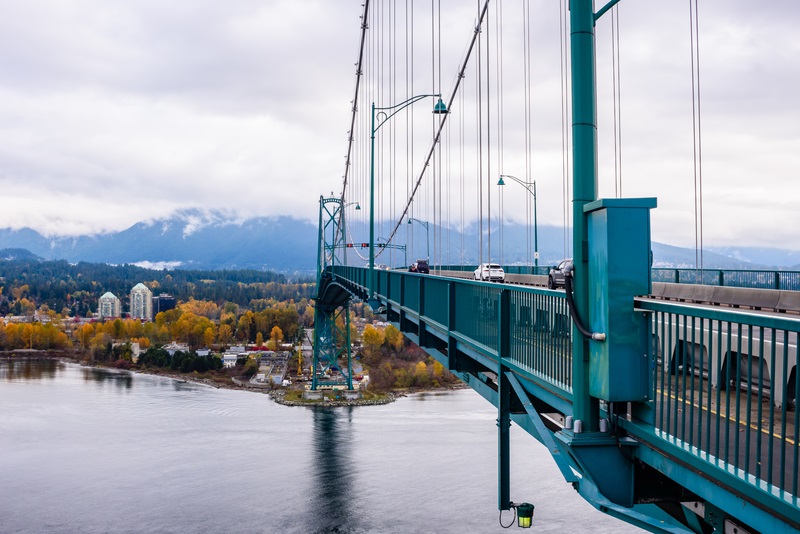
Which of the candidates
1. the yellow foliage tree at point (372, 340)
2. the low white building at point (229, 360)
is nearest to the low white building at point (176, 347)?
the low white building at point (229, 360)

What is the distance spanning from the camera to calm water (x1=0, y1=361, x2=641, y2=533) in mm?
26312

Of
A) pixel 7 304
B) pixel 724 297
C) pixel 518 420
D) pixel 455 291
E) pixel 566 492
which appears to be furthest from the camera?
pixel 7 304

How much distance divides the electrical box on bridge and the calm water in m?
21.1

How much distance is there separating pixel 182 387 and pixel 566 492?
146ft

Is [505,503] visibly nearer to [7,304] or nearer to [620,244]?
[620,244]

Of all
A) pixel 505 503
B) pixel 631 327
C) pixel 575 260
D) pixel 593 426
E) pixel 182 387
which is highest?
pixel 575 260

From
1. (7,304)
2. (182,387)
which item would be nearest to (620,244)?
(182,387)

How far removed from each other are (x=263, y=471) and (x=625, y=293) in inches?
1244

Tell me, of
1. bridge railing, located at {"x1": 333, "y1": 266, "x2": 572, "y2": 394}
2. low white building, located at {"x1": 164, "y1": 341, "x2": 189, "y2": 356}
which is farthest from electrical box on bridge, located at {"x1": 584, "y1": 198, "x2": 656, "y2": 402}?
low white building, located at {"x1": 164, "y1": 341, "x2": 189, "y2": 356}

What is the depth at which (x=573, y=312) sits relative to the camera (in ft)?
16.9

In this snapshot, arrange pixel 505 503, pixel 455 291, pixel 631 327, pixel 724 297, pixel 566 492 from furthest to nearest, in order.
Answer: pixel 566 492 → pixel 724 297 → pixel 455 291 → pixel 505 503 → pixel 631 327

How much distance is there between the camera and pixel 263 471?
33656 millimetres

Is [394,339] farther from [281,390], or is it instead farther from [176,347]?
[176,347]

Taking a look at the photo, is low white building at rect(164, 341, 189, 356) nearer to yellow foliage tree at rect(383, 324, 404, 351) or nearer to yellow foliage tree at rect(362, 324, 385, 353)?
yellow foliage tree at rect(362, 324, 385, 353)
